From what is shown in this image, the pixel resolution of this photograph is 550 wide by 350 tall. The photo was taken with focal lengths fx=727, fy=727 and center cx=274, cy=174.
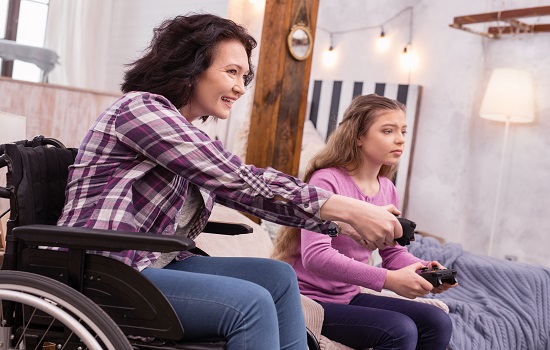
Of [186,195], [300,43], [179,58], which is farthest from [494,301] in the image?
[179,58]

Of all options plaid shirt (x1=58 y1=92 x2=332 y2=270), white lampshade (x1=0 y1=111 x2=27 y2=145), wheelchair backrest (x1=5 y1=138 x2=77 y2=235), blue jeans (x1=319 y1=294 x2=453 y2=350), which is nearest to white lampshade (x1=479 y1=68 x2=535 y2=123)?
blue jeans (x1=319 y1=294 x2=453 y2=350)

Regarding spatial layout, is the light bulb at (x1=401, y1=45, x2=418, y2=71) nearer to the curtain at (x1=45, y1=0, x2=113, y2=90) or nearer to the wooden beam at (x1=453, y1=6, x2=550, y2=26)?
the wooden beam at (x1=453, y1=6, x2=550, y2=26)

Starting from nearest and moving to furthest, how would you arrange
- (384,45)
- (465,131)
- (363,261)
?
1. (363,261)
2. (465,131)
3. (384,45)

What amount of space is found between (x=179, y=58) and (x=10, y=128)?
0.90 metres

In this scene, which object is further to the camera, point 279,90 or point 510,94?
point 510,94

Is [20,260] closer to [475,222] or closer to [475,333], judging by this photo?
[475,333]

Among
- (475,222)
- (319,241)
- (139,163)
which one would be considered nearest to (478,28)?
(475,222)

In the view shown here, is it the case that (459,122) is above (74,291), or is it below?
above

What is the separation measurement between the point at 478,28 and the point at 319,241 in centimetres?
411

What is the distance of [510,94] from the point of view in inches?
193

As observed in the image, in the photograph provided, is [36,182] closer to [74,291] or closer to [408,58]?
[74,291]

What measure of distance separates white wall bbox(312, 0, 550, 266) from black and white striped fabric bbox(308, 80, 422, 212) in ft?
0.31

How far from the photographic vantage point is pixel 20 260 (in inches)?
50.0

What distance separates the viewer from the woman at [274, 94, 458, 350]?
1.77 m
